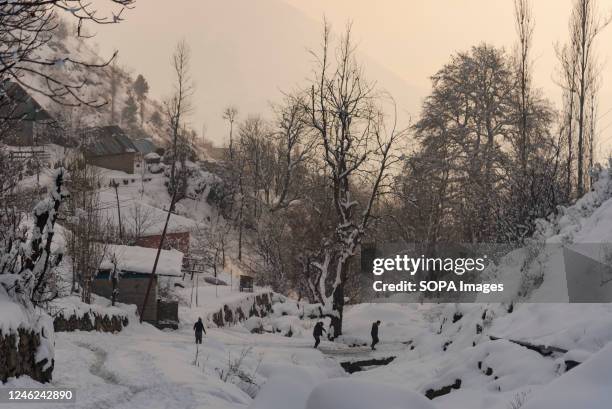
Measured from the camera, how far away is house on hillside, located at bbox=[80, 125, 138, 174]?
234 feet

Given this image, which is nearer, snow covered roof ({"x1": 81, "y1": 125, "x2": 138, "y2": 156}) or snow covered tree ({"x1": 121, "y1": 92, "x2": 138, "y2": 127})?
snow covered roof ({"x1": 81, "y1": 125, "x2": 138, "y2": 156})

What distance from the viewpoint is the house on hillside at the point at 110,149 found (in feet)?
234

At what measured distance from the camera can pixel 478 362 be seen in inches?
493

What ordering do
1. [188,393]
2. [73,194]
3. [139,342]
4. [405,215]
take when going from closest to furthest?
1. [188,393]
2. [139,342]
3. [73,194]
4. [405,215]

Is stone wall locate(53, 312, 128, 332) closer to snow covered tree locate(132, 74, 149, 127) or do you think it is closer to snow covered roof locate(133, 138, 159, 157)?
snow covered roof locate(133, 138, 159, 157)

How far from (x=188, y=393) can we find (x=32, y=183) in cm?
4703

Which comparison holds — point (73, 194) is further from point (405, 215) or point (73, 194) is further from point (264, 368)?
point (405, 215)

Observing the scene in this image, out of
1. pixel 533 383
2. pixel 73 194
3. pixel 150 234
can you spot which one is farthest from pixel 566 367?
pixel 150 234

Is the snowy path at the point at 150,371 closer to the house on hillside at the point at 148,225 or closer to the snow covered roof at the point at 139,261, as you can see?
the snow covered roof at the point at 139,261

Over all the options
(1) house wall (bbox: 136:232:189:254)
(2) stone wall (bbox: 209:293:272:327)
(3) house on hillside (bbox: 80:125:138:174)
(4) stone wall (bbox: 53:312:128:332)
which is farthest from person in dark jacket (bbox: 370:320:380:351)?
(3) house on hillside (bbox: 80:125:138:174)

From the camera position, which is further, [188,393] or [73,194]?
[73,194]

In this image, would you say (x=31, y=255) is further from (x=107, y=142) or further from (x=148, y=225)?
(x=107, y=142)

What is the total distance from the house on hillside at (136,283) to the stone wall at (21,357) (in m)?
21.7

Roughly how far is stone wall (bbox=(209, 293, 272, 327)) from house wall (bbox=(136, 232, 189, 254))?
12.3 metres
